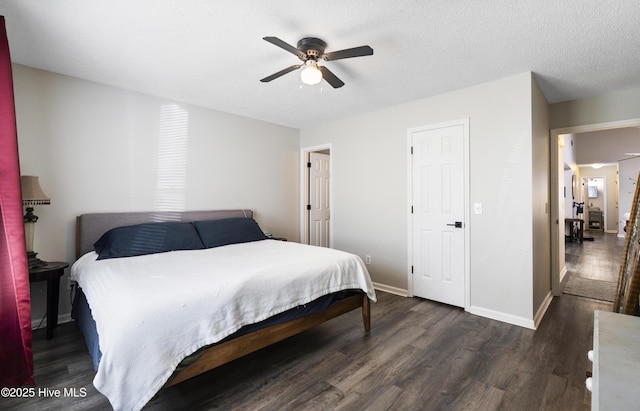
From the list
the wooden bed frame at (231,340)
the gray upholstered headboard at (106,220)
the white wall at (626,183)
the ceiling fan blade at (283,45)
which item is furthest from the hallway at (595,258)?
the gray upholstered headboard at (106,220)

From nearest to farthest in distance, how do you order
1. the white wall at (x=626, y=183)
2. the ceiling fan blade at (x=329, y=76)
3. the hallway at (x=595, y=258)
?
the ceiling fan blade at (x=329, y=76), the hallway at (x=595, y=258), the white wall at (x=626, y=183)

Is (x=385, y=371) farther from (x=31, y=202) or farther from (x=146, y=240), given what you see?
(x=31, y=202)

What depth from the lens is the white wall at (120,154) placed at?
2.74 m

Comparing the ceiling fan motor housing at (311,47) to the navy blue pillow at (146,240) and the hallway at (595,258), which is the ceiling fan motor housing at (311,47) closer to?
the navy blue pillow at (146,240)

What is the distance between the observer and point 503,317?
9.60 feet

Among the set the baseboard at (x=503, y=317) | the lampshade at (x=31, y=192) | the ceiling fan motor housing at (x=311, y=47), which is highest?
the ceiling fan motor housing at (x=311, y=47)

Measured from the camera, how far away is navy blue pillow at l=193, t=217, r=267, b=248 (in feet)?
10.8

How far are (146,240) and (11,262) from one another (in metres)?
1.10

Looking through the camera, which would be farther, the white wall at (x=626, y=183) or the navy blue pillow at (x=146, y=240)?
the white wall at (x=626, y=183)

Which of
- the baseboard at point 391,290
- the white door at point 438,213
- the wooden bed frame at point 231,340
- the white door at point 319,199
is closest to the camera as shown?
the wooden bed frame at point 231,340

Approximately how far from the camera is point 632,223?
2.04m

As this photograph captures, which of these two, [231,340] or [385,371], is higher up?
[231,340]

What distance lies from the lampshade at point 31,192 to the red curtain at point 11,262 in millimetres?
738

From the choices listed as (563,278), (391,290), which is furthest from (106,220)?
(563,278)
